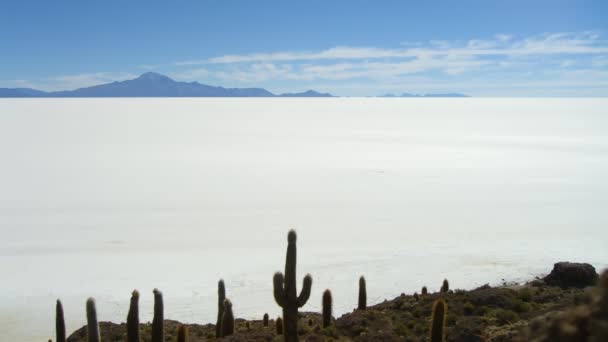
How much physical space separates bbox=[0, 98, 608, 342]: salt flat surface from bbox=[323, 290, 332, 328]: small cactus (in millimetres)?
5262

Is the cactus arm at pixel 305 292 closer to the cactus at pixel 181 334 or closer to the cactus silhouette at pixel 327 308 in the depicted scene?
the cactus at pixel 181 334

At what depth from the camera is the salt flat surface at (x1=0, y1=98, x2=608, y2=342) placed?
2491 cm

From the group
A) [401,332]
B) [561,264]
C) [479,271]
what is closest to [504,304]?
[401,332]

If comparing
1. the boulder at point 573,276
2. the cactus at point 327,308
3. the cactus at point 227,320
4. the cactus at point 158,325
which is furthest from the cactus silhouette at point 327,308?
the boulder at point 573,276

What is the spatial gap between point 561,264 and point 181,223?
23.1 m

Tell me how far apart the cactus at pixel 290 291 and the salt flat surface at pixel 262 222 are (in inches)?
356

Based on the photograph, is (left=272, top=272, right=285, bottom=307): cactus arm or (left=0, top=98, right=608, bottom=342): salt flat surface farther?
(left=0, top=98, right=608, bottom=342): salt flat surface

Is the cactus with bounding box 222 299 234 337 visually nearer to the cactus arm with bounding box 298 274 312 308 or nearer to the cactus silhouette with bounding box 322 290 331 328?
the cactus silhouette with bounding box 322 290 331 328

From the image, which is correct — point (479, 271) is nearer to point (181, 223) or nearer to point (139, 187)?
point (181, 223)

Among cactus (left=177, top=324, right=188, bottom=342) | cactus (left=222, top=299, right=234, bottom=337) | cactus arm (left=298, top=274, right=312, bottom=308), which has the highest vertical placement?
cactus arm (left=298, top=274, right=312, bottom=308)

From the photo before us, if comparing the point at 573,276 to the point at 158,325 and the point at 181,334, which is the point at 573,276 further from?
the point at 158,325

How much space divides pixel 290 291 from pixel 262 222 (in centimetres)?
2423

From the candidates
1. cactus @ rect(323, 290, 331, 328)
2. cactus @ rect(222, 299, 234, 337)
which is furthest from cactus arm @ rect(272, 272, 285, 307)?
cactus @ rect(323, 290, 331, 328)

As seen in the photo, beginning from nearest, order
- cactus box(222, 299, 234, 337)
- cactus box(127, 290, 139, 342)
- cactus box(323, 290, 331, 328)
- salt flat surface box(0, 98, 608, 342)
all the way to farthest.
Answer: cactus box(127, 290, 139, 342), cactus box(222, 299, 234, 337), cactus box(323, 290, 331, 328), salt flat surface box(0, 98, 608, 342)
